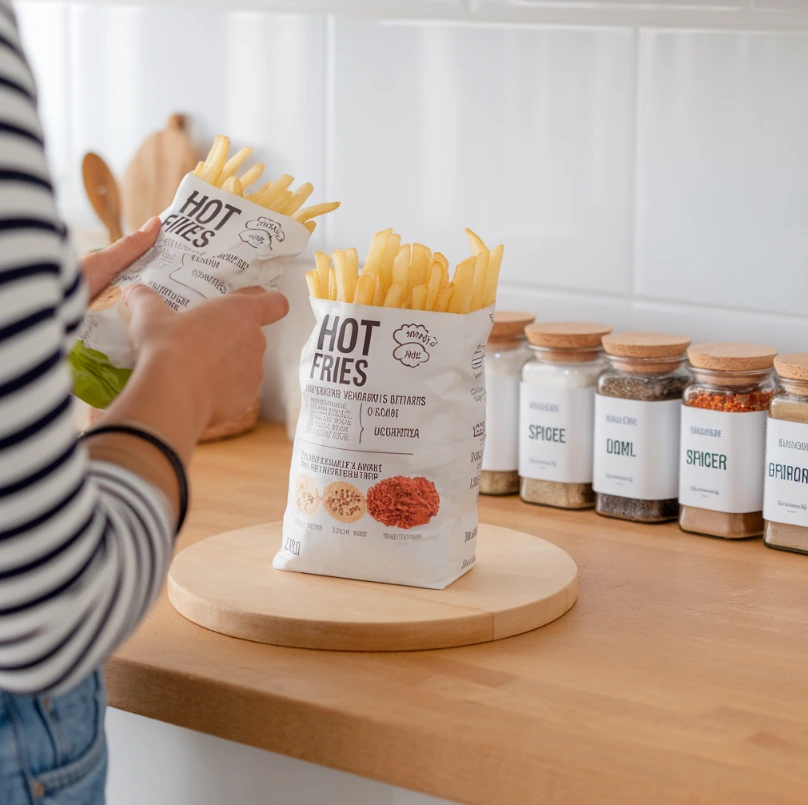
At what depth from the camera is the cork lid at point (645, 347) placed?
1204 mm

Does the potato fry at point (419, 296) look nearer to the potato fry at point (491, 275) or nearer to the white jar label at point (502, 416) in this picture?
the potato fry at point (491, 275)

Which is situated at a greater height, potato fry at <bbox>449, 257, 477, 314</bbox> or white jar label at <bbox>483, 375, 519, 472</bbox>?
potato fry at <bbox>449, 257, 477, 314</bbox>

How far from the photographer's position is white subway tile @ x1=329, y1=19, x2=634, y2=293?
1391mm

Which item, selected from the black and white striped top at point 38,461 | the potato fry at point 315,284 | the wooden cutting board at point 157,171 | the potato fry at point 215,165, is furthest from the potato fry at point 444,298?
the wooden cutting board at point 157,171

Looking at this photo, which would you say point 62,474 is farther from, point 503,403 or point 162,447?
point 503,403

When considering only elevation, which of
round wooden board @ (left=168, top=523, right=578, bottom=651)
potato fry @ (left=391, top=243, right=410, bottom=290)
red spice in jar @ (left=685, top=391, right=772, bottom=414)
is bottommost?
round wooden board @ (left=168, top=523, right=578, bottom=651)

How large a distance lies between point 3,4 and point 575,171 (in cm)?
96

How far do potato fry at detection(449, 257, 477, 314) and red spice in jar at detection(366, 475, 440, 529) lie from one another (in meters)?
0.14

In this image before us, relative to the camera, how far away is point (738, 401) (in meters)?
1.15

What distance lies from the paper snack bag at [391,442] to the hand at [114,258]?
15 centimetres

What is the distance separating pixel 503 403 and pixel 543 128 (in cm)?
35

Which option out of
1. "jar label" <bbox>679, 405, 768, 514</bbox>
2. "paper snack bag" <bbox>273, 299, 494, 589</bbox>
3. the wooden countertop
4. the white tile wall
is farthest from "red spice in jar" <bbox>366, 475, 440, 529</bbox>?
the white tile wall

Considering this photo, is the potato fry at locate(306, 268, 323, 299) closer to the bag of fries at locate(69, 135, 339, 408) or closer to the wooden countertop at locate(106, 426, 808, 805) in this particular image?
the bag of fries at locate(69, 135, 339, 408)

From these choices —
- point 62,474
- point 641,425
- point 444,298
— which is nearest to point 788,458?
point 641,425
